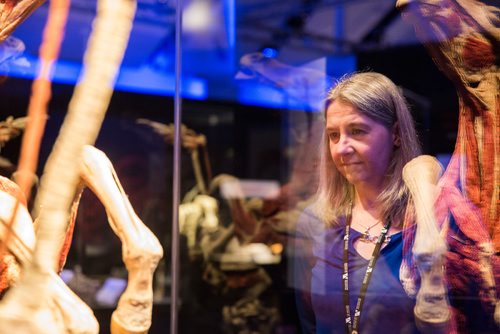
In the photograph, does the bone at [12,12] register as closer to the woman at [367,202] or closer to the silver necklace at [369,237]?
the woman at [367,202]

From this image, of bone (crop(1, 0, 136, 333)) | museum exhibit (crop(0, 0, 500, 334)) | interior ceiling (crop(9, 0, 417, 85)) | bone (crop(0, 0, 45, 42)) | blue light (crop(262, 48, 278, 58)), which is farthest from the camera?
blue light (crop(262, 48, 278, 58))

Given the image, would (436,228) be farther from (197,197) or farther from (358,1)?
(197,197)

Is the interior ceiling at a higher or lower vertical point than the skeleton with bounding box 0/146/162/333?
higher

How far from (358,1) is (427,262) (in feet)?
3.02

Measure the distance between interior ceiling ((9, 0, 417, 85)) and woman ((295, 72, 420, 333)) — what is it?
24 centimetres

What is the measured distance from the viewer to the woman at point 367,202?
140cm

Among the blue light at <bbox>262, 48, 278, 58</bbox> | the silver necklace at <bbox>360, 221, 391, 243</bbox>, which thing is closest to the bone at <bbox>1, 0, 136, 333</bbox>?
the silver necklace at <bbox>360, 221, 391, 243</bbox>

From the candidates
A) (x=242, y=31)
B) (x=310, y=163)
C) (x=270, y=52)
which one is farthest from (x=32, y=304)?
(x=242, y=31)

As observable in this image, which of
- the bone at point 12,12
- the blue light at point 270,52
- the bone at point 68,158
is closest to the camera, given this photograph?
the bone at point 68,158

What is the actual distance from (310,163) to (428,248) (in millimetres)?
756

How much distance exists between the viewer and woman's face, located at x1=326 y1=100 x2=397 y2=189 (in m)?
1.42

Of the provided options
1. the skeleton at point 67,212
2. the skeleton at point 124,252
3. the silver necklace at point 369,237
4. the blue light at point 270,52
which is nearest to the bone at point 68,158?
the skeleton at point 67,212

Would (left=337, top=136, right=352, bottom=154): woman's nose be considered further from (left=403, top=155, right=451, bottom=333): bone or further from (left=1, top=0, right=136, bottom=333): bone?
(left=1, top=0, right=136, bottom=333): bone

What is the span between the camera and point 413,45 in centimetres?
158
